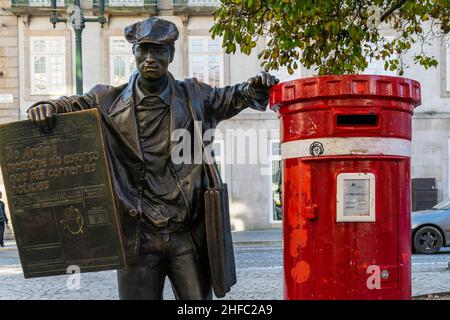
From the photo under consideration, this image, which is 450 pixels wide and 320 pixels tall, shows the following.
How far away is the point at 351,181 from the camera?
10.6 feet

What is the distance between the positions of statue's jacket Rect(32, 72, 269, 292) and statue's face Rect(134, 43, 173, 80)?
17 centimetres

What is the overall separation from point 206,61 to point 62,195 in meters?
19.4

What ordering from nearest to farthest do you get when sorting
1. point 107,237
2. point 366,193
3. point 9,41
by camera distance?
point 107,237, point 366,193, point 9,41

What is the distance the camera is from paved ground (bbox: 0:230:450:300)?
776 centimetres

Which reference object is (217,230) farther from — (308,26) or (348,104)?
(308,26)

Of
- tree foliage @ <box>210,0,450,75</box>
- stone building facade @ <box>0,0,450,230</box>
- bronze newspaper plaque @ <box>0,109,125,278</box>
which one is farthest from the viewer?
stone building facade @ <box>0,0,450,230</box>

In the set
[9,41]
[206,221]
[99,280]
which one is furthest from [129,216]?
[9,41]

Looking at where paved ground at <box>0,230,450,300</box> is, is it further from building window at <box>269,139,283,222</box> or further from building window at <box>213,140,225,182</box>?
building window at <box>269,139,283,222</box>

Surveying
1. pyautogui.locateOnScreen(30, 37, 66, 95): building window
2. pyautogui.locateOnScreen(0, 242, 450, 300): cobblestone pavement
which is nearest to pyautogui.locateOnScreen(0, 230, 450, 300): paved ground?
pyautogui.locateOnScreen(0, 242, 450, 300): cobblestone pavement

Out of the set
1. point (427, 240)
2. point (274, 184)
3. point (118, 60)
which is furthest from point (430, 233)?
point (118, 60)

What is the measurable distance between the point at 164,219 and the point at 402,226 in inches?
52.1

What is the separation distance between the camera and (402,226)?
3352 mm

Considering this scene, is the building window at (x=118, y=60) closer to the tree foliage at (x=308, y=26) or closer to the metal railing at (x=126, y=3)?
the metal railing at (x=126, y=3)

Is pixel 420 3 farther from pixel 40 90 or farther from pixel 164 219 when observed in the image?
pixel 40 90
